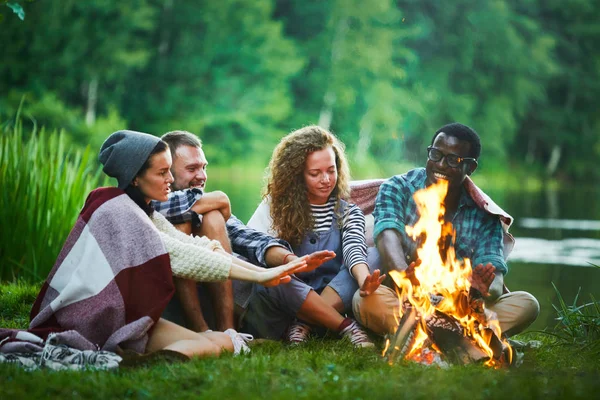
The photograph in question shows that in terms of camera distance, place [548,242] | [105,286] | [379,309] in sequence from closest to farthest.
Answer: [105,286] → [379,309] → [548,242]

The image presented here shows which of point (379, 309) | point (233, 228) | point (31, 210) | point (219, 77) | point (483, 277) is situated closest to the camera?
point (483, 277)

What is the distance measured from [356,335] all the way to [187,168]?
55.6 inches

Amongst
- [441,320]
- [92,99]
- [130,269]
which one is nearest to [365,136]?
[92,99]

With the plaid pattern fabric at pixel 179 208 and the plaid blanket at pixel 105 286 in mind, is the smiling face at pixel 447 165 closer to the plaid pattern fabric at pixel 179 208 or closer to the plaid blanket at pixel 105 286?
the plaid pattern fabric at pixel 179 208

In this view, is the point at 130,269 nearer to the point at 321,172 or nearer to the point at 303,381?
the point at 303,381

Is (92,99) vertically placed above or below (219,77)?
below

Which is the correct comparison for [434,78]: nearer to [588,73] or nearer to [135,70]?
[588,73]

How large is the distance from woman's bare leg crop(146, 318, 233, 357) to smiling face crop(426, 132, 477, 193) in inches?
61.8

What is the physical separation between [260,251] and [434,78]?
26.8 meters

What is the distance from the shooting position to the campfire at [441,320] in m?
4.17

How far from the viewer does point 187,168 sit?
5.02 meters

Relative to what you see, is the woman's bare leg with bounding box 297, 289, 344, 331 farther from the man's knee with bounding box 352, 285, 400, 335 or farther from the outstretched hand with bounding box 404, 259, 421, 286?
the outstretched hand with bounding box 404, 259, 421, 286

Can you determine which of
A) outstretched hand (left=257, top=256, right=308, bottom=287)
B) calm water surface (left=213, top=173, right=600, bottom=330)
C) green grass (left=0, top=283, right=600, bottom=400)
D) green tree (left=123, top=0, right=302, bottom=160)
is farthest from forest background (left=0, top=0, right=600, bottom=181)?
green grass (left=0, top=283, right=600, bottom=400)

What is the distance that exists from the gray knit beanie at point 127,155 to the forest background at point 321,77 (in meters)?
13.3
